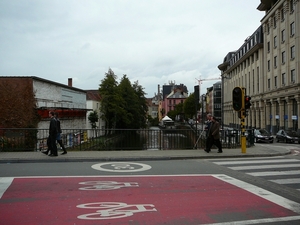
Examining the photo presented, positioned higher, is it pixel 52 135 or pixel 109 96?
pixel 109 96

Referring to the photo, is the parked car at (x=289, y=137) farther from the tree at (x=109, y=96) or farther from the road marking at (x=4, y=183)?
the road marking at (x=4, y=183)

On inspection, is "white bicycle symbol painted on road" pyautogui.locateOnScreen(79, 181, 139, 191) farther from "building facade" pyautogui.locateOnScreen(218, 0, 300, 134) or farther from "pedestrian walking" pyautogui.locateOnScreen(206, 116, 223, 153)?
"building facade" pyautogui.locateOnScreen(218, 0, 300, 134)

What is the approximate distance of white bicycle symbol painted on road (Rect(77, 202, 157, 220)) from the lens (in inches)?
220

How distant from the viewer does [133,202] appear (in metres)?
6.51

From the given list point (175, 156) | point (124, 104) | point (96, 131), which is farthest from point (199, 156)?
point (124, 104)

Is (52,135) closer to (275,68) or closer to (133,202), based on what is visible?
(133,202)

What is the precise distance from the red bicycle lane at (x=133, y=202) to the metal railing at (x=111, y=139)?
6897 mm

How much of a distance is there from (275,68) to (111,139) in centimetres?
4109

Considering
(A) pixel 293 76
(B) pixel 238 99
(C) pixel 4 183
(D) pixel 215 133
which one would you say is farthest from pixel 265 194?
(A) pixel 293 76

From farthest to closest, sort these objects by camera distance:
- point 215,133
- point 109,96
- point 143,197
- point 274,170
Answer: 1. point 109,96
2. point 215,133
3. point 274,170
4. point 143,197

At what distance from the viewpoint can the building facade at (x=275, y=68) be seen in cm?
4253

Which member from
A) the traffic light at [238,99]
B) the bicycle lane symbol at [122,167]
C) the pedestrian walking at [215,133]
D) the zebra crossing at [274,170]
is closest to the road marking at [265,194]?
the zebra crossing at [274,170]

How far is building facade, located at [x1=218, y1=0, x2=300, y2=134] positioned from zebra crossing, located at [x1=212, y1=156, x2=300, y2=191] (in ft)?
106

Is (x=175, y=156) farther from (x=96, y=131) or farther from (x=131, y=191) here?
(x=131, y=191)
